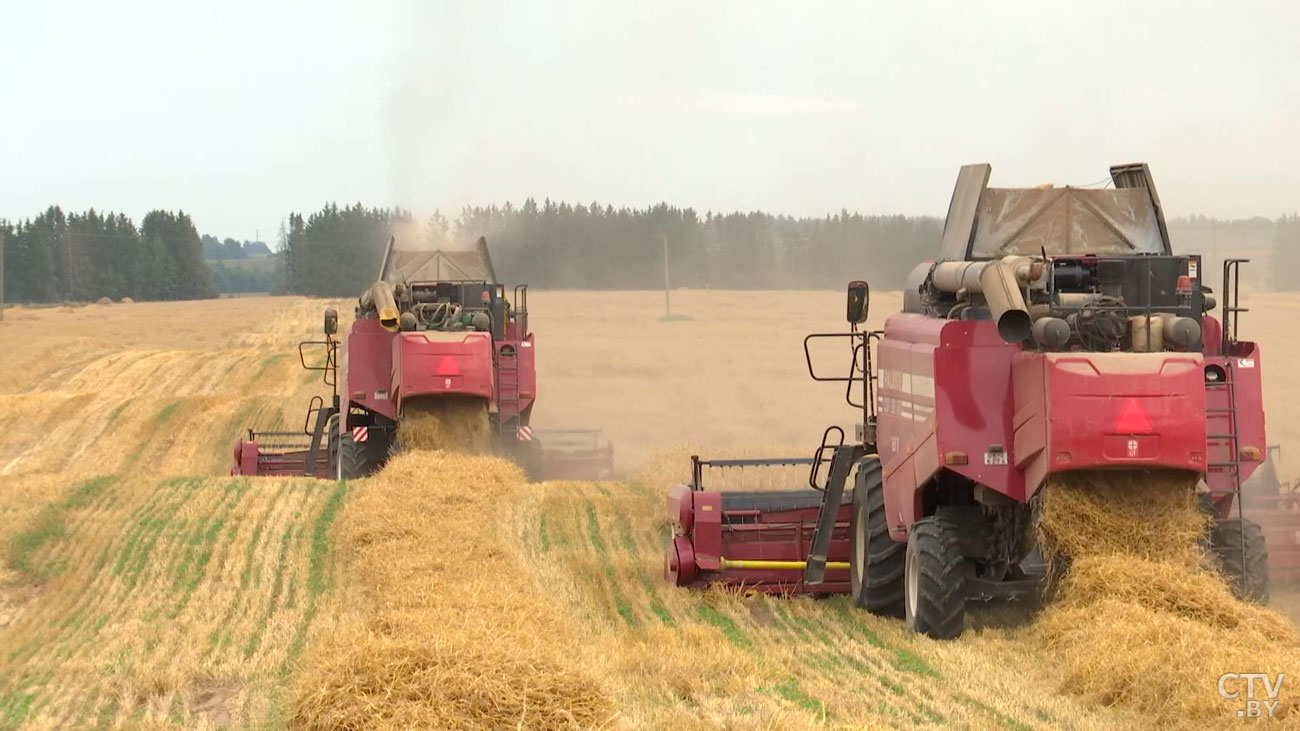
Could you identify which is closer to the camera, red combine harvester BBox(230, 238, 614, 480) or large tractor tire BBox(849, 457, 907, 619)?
large tractor tire BBox(849, 457, 907, 619)

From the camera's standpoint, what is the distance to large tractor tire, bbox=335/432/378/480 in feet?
66.2

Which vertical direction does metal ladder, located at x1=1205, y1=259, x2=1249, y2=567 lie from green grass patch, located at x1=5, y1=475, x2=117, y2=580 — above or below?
above

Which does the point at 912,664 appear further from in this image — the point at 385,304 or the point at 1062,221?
the point at 385,304

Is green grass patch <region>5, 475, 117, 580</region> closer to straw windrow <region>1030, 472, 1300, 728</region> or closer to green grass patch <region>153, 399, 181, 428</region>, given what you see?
straw windrow <region>1030, 472, 1300, 728</region>

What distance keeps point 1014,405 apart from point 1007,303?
29.6 inches

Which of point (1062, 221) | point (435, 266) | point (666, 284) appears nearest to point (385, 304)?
point (435, 266)

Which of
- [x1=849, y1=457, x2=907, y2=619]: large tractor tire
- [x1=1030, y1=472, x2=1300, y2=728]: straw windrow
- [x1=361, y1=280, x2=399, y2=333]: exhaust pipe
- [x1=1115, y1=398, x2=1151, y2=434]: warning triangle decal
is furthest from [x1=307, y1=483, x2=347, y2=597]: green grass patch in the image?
[x1=1115, y1=398, x2=1151, y2=434]: warning triangle decal

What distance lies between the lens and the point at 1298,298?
39.5 m

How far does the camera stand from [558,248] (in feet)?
145

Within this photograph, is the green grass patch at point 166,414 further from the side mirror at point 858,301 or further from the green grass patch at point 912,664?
the green grass patch at point 912,664

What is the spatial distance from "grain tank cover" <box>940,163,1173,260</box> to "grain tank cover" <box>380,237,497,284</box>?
1120 cm

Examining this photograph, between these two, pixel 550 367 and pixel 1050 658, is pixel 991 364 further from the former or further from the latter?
pixel 550 367

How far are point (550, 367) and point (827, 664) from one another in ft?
102

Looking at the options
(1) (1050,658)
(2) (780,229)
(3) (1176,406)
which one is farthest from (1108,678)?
(2) (780,229)
